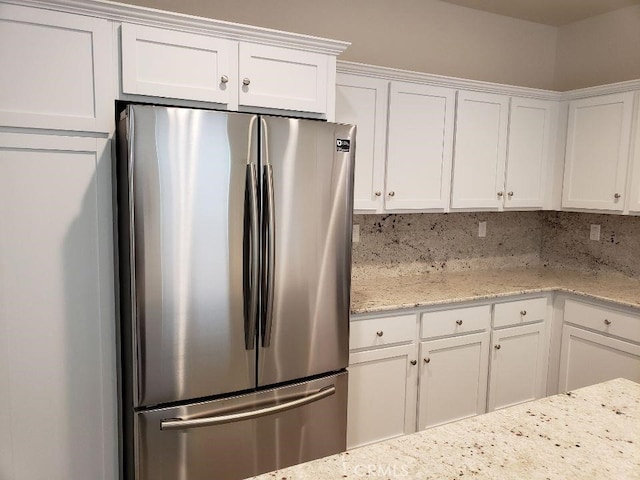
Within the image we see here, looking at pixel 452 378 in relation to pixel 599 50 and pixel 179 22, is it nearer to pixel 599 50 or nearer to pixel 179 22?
pixel 179 22

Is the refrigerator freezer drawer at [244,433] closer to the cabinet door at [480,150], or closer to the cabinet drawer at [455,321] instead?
the cabinet drawer at [455,321]

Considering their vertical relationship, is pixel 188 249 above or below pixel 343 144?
below

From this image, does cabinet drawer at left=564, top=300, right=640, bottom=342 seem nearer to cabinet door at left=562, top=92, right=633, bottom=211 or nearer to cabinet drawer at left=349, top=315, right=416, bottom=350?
cabinet door at left=562, top=92, right=633, bottom=211

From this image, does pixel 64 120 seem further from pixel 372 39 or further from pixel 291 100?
pixel 372 39

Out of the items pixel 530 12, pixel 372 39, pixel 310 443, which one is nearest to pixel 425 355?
pixel 310 443

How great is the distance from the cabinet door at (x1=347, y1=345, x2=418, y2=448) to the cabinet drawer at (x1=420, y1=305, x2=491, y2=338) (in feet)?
0.48

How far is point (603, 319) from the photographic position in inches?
112

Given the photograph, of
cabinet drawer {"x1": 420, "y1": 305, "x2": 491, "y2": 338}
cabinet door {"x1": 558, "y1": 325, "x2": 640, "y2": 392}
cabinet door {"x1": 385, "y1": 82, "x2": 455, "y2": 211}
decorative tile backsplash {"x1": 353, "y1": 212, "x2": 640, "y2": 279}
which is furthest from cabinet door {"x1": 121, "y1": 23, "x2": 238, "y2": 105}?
cabinet door {"x1": 558, "y1": 325, "x2": 640, "y2": 392}

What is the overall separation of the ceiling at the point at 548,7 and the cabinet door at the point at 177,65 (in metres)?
2.03

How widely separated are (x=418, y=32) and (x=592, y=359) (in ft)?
7.77

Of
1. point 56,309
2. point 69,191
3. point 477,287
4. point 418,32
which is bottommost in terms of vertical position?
point 477,287

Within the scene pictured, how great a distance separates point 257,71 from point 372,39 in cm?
132

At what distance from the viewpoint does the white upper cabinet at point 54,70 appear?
1.66m

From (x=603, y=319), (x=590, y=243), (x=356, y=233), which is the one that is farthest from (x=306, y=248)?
(x=590, y=243)
